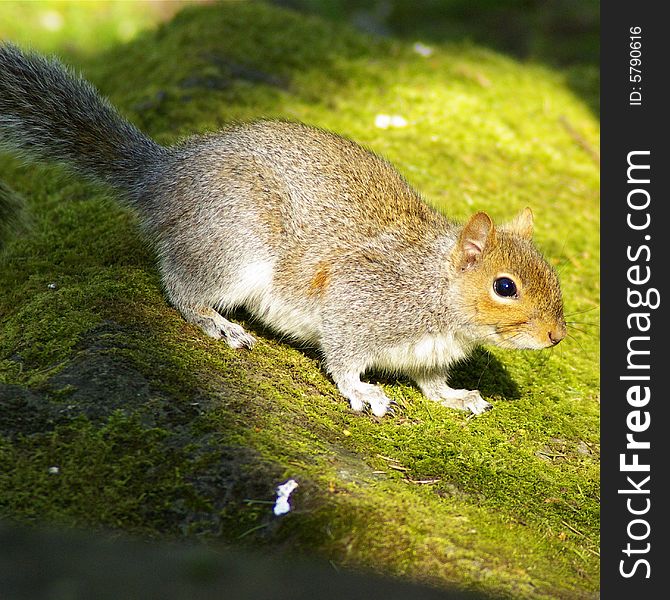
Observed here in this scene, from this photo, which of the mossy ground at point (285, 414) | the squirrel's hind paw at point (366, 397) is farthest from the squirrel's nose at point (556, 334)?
the squirrel's hind paw at point (366, 397)

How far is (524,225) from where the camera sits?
Answer: 502 centimetres

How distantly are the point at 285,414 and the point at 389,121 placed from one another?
14.0 ft

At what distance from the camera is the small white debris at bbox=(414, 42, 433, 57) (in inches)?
369

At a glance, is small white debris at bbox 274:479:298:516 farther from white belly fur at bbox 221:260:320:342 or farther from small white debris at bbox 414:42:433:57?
small white debris at bbox 414:42:433:57

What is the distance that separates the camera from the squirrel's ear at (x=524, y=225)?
500 centimetres

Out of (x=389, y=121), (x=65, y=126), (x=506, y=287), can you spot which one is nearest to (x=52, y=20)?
(x=389, y=121)

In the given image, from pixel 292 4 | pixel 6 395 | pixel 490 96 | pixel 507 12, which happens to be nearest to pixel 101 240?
pixel 6 395

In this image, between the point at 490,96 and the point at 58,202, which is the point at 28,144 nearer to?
the point at 58,202

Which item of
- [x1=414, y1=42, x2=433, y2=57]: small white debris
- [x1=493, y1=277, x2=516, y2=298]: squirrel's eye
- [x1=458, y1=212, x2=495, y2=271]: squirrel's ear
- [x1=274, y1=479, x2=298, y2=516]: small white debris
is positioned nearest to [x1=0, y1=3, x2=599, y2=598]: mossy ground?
[x1=274, y1=479, x2=298, y2=516]: small white debris

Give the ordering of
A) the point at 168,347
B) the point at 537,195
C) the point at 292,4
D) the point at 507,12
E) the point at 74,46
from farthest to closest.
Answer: the point at 507,12 → the point at 292,4 → the point at 74,46 → the point at 537,195 → the point at 168,347

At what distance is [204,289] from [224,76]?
3742 mm

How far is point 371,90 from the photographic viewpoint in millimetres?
8289

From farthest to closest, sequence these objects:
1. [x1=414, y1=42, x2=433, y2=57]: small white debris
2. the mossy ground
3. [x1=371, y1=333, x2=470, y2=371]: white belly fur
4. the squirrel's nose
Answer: [x1=414, y1=42, x2=433, y2=57]: small white debris < [x1=371, y1=333, x2=470, y2=371]: white belly fur < the squirrel's nose < the mossy ground

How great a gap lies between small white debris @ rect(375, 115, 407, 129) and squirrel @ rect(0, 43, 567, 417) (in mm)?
2676
